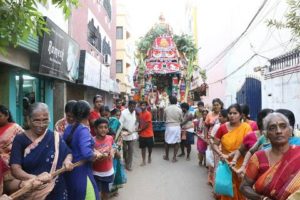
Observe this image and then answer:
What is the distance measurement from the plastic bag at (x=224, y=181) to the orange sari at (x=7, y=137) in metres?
2.61

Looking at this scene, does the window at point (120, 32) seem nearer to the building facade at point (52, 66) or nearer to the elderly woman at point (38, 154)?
the building facade at point (52, 66)

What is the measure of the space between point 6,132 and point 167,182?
183 inches

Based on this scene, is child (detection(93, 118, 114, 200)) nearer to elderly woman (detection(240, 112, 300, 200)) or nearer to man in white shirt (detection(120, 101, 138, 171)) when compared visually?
elderly woman (detection(240, 112, 300, 200))

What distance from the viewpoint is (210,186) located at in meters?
8.21

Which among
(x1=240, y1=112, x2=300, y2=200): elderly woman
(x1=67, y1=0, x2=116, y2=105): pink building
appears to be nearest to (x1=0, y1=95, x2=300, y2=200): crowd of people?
(x1=240, y1=112, x2=300, y2=200): elderly woman

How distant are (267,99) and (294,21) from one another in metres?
5.43

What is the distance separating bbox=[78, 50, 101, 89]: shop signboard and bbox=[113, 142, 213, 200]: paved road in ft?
12.0

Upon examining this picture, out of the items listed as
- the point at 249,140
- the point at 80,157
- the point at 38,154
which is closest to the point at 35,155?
the point at 38,154

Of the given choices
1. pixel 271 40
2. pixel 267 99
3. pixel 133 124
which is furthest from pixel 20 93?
pixel 271 40

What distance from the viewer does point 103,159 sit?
564 cm

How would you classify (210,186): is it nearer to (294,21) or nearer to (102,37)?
(294,21)

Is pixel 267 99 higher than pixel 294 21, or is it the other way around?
pixel 294 21

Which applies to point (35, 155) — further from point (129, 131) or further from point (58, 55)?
point (58, 55)

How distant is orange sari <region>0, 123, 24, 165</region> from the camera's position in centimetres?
450
